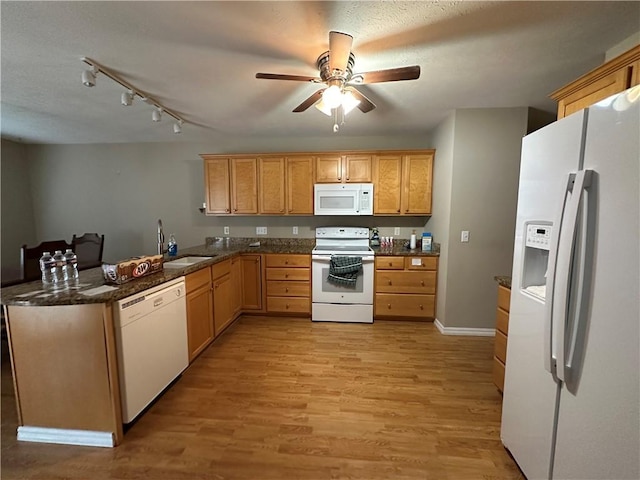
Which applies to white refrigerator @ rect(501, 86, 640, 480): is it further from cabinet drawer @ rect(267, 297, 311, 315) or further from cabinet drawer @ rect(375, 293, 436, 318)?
cabinet drawer @ rect(267, 297, 311, 315)

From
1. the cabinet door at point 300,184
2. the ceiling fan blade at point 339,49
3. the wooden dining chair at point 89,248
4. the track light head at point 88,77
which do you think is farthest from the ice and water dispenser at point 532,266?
the wooden dining chair at point 89,248

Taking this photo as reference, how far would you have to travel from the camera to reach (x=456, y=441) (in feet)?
5.31

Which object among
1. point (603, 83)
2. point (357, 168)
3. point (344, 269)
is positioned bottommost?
point (344, 269)

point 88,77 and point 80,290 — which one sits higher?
point 88,77

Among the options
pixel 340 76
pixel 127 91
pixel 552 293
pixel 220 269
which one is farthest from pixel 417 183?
pixel 127 91

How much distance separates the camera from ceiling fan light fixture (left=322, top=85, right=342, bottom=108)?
173cm

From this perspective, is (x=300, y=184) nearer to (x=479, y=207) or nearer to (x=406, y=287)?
(x=406, y=287)

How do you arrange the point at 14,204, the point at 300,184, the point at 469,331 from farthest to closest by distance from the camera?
the point at 14,204 < the point at 300,184 < the point at 469,331

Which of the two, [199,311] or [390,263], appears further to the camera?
[390,263]

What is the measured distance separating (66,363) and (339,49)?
8.02 ft

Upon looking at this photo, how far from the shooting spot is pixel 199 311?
2477 mm

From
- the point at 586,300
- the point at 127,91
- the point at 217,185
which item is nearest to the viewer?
the point at 586,300

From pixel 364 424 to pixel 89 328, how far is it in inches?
71.7

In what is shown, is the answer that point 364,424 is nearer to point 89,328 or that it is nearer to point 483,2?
point 89,328
